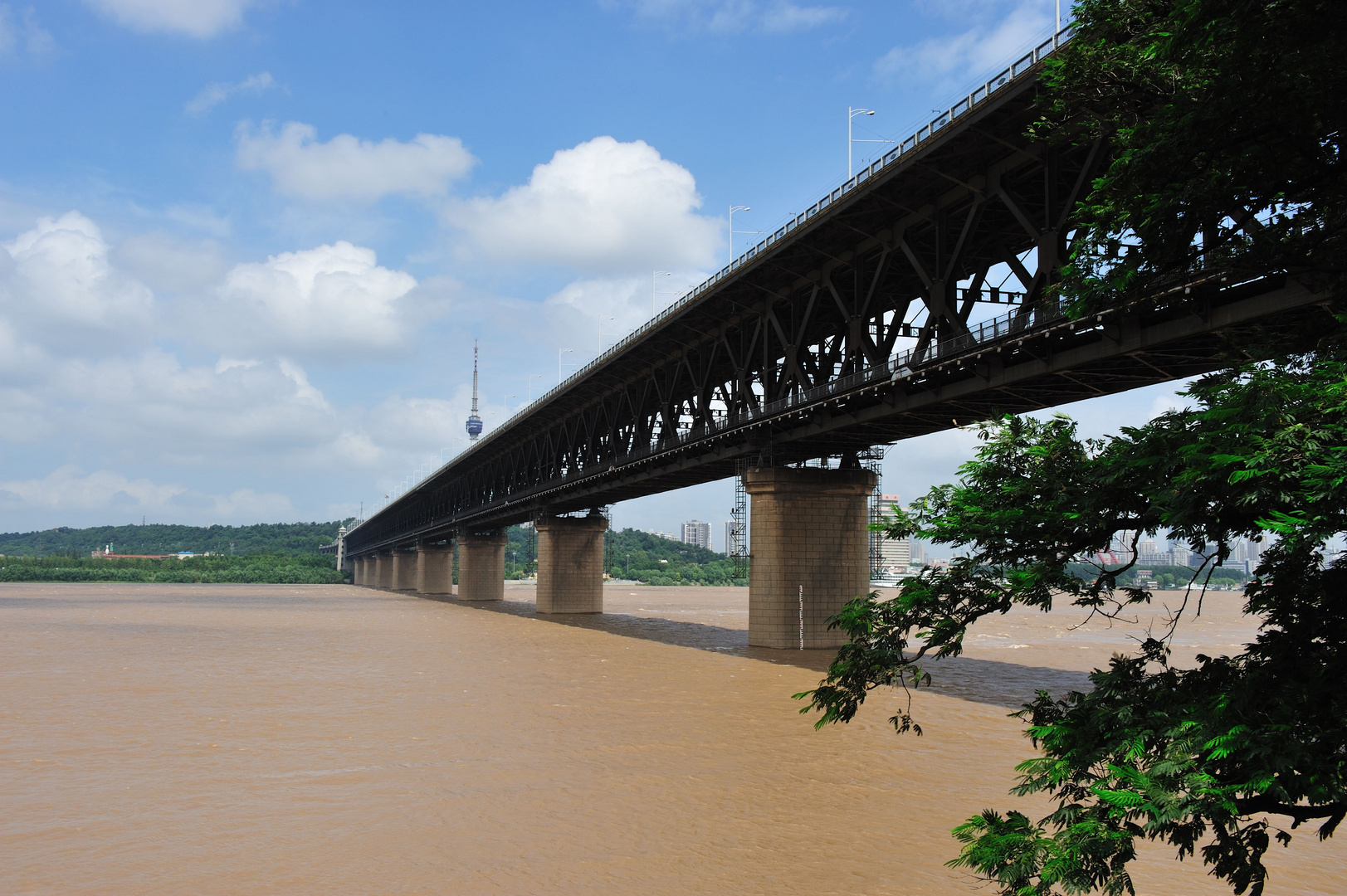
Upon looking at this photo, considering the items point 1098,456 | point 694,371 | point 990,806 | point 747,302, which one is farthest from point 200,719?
point 694,371

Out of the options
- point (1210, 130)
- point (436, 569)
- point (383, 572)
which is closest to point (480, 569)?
point (436, 569)

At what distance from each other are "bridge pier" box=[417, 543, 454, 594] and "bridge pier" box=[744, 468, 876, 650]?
103120mm

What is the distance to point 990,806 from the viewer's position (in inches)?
710

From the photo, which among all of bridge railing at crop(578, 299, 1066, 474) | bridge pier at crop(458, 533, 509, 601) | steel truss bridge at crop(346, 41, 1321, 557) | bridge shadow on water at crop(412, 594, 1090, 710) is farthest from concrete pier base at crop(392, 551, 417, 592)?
bridge railing at crop(578, 299, 1066, 474)

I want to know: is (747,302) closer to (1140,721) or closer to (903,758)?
(903,758)

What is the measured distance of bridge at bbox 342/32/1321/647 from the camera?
2558 cm

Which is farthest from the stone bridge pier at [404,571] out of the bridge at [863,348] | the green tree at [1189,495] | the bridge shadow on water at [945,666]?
the green tree at [1189,495]

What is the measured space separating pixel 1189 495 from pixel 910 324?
31.4 meters

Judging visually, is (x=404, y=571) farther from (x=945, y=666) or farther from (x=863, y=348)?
(x=863, y=348)

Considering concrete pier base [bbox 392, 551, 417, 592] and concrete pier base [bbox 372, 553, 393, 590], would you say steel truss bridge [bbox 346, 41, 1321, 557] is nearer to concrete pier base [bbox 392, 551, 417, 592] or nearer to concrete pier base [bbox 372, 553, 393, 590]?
concrete pier base [bbox 392, 551, 417, 592]

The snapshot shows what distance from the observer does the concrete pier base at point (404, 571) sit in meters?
166

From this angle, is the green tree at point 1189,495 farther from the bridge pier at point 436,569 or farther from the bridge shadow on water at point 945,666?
the bridge pier at point 436,569

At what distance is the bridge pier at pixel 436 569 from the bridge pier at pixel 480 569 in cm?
2893

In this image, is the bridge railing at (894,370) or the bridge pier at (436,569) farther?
the bridge pier at (436,569)
